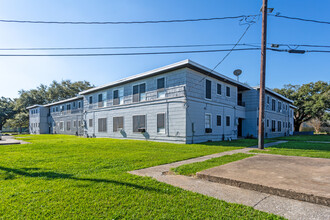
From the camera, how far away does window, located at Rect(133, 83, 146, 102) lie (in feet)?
52.9

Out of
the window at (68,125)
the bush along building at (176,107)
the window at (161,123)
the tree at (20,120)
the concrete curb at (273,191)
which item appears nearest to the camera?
the concrete curb at (273,191)

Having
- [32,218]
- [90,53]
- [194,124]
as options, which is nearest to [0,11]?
[90,53]

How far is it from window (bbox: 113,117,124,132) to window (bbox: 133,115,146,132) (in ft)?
6.29

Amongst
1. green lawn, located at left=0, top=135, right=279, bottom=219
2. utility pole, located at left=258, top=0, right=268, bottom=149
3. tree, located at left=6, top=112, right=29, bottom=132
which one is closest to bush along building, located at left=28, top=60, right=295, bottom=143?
utility pole, located at left=258, top=0, right=268, bottom=149

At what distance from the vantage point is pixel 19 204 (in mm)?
2918

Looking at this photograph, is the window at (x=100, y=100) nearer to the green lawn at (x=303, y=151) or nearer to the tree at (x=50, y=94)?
the green lawn at (x=303, y=151)

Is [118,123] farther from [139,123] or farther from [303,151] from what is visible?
[303,151]

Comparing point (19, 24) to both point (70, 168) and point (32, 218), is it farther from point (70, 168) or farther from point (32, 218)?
point (32, 218)

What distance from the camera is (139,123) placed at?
16.1 m

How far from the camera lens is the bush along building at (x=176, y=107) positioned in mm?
13398

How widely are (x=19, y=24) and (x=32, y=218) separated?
37.7 ft

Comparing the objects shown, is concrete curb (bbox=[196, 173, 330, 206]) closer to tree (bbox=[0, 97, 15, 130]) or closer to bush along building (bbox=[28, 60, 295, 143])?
bush along building (bbox=[28, 60, 295, 143])

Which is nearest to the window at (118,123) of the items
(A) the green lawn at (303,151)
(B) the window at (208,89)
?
(B) the window at (208,89)

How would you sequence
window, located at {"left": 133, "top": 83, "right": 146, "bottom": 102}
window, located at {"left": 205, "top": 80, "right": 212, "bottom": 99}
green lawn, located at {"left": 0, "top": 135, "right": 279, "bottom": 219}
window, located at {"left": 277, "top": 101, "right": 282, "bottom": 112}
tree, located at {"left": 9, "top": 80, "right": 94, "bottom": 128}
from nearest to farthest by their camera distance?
green lawn, located at {"left": 0, "top": 135, "right": 279, "bottom": 219}, window, located at {"left": 205, "top": 80, "right": 212, "bottom": 99}, window, located at {"left": 133, "top": 83, "right": 146, "bottom": 102}, window, located at {"left": 277, "top": 101, "right": 282, "bottom": 112}, tree, located at {"left": 9, "top": 80, "right": 94, "bottom": 128}
